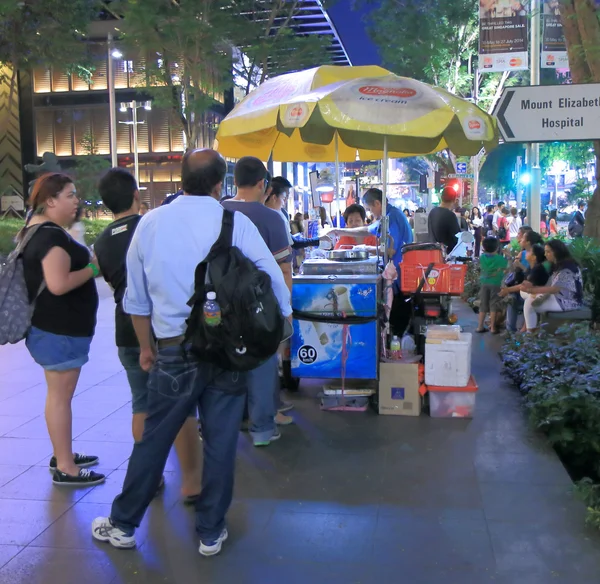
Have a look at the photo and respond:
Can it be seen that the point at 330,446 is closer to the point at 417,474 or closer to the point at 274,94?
the point at 417,474

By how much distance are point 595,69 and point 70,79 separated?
3266 cm

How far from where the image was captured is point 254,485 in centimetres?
438

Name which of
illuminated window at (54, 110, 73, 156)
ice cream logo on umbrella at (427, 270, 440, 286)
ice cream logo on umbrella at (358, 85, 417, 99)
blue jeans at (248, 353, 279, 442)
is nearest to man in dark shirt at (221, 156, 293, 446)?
blue jeans at (248, 353, 279, 442)

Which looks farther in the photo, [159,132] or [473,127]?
[159,132]

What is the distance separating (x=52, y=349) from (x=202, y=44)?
1527 centimetres

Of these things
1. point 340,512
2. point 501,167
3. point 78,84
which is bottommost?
point 340,512

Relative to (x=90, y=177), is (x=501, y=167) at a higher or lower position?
higher

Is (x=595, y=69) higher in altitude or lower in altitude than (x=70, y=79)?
lower

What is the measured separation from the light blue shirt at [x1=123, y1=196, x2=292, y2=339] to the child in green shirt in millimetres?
6962

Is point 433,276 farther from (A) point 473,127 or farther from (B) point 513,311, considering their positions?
(B) point 513,311

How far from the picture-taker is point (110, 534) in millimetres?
3561

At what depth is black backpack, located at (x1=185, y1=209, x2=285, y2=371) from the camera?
10.4 ft

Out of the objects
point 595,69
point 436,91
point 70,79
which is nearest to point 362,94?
point 436,91

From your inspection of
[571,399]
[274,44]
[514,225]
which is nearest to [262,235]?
[571,399]
